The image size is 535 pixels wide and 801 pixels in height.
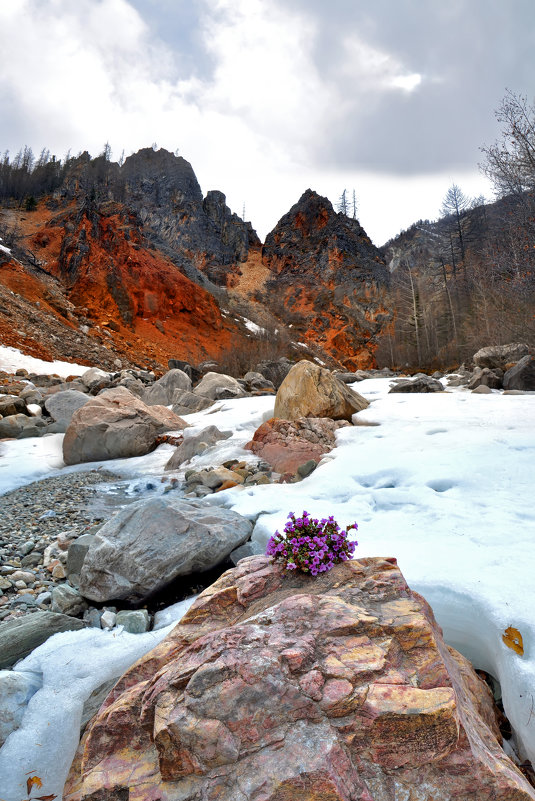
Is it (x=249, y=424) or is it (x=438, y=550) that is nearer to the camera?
(x=438, y=550)

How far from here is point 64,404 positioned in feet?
42.3

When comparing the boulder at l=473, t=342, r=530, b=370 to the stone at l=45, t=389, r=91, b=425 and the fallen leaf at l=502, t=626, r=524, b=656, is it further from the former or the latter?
the stone at l=45, t=389, r=91, b=425

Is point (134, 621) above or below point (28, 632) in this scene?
below

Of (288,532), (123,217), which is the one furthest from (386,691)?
(123,217)

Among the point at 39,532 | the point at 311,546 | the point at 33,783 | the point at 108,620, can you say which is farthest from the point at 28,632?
the point at 39,532

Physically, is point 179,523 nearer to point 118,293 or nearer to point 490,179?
point 490,179

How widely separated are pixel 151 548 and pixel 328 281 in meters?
55.7

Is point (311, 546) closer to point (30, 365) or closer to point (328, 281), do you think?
point (30, 365)

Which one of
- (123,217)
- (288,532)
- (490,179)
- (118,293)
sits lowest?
(288,532)

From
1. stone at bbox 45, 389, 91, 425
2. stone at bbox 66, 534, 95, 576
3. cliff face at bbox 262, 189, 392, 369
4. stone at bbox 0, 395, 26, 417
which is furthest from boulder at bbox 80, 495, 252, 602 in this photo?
cliff face at bbox 262, 189, 392, 369

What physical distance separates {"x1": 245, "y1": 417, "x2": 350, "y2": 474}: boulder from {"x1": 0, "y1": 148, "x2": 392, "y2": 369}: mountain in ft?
58.9

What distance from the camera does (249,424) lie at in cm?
1020

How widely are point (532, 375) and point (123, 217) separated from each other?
4084 cm

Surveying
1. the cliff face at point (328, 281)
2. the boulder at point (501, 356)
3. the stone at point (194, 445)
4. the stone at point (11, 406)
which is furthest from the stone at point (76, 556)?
the cliff face at point (328, 281)
